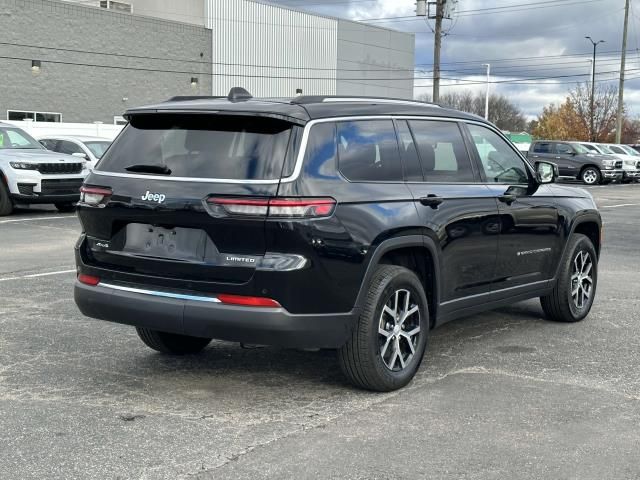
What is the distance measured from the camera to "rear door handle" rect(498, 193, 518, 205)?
20.3 feet

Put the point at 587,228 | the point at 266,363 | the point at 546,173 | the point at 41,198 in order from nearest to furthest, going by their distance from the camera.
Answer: the point at 266,363 < the point at 546,173 < the point at 587,228 < the point at 41,198

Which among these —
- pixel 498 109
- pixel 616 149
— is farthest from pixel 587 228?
pixel 498 109

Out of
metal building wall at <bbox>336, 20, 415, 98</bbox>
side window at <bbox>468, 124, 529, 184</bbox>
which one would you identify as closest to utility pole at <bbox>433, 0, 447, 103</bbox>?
metal building wall at <bbox>336, 20, 415, 98</bbox>

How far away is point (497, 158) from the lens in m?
6.49

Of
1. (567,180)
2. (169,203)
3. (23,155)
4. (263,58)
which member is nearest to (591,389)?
(169,203)

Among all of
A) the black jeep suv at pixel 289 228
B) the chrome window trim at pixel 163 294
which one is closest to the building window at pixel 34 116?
the black jeep suv at pixel 289 228

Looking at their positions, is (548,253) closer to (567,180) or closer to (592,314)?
(592,314)

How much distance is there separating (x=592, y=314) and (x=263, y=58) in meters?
48.9

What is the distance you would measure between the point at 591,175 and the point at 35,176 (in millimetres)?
24152

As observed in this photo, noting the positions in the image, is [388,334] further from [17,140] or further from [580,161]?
[580,161]

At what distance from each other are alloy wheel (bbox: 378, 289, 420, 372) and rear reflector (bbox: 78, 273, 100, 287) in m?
1.78

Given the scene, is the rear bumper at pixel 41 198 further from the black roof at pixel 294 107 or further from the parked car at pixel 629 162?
the parked car at pixel 629 162

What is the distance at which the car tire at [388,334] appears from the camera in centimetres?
493

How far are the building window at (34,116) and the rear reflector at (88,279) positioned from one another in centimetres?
3733
